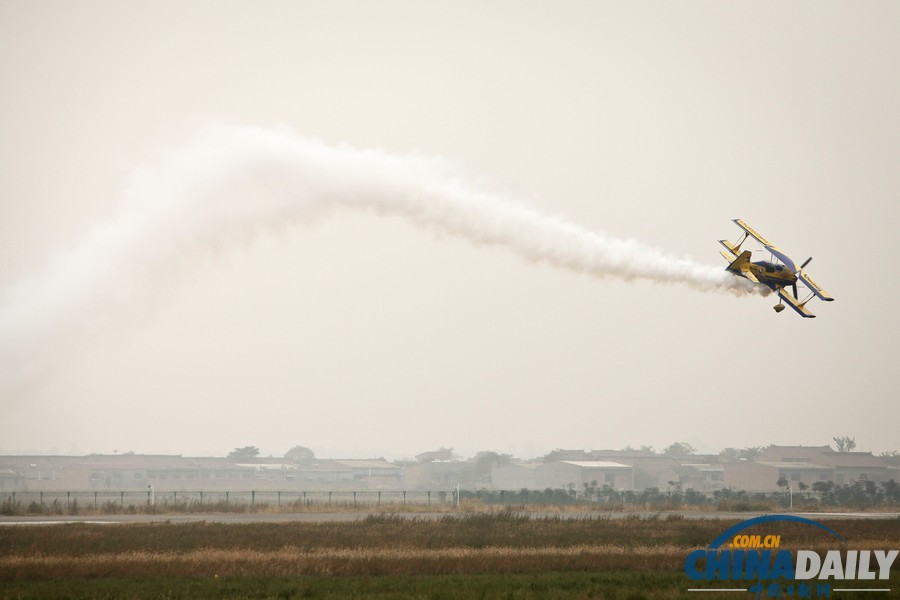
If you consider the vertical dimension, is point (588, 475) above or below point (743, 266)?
below

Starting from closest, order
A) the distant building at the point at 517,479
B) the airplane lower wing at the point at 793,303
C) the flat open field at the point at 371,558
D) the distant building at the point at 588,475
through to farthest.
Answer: the flat open field at the point at 371,558 < the airplane lower wing at the point at 793,303 < the distant building at the point at 588,475 < the distant building at the point at 517,479

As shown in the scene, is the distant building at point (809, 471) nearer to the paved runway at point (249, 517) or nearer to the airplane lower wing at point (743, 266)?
the paved runway at point (249, 517)

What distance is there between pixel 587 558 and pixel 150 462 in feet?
504

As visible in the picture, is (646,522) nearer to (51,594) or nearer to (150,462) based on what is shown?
(51,594)

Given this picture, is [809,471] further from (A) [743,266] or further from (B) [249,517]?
(B) [249,517]

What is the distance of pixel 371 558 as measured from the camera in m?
45.1

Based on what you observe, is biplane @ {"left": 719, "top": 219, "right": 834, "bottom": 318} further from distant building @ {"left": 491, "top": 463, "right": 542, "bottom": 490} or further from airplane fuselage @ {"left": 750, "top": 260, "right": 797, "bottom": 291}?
distant building @ {"left": 491, "top": 463, "right": 542, "bottom": 490}

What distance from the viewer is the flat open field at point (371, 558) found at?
36031 millimetres

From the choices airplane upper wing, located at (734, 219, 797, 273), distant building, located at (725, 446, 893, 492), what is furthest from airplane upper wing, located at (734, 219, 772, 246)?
distant building, located at (725, 446, 893, 492)

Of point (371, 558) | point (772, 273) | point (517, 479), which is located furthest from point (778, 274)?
point (517, 479)

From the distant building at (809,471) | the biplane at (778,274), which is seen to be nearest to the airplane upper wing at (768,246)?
the biplane at (778,274)

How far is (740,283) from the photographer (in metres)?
65.1

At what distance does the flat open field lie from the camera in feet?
118

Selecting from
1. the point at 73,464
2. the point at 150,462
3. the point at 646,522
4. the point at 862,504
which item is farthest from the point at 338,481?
the point at 646,522
